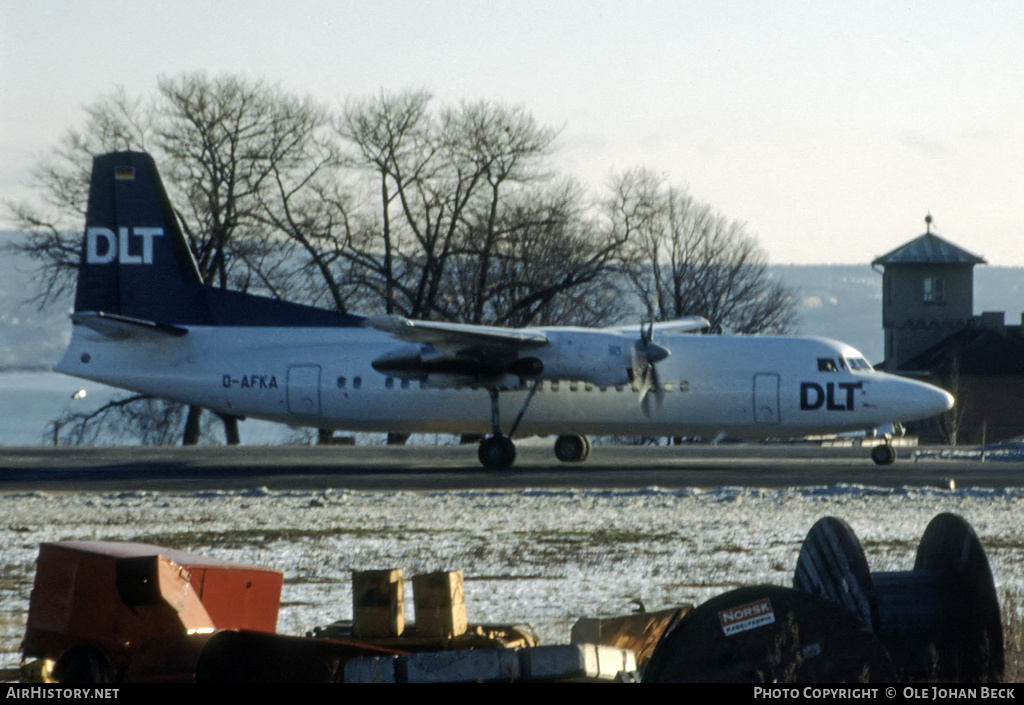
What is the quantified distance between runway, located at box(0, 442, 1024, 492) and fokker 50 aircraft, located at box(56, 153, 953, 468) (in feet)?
3.31

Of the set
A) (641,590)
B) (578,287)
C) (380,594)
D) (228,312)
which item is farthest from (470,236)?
(380,594)

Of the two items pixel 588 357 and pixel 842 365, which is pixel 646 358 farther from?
pixel 842 365

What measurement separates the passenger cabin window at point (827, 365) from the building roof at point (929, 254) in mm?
48557

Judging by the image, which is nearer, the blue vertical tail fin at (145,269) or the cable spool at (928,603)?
the cable spool at (928,603)

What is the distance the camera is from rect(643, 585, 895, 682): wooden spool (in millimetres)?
6656

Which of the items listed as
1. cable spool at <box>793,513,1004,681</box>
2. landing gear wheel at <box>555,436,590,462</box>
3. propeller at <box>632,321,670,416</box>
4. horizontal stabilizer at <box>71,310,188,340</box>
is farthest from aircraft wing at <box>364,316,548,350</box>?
cable spool at <box>793,513,1004,681</box>

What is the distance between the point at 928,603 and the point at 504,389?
1779 cm

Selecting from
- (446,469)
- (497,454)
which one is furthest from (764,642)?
(446,469)

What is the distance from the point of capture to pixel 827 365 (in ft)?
80.6

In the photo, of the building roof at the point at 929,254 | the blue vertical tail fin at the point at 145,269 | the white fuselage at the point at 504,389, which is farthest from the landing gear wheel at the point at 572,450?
the building roof at the point at 929,254

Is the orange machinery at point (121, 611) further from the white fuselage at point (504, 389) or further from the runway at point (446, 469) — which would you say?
the white fuselage at point (504, 389)

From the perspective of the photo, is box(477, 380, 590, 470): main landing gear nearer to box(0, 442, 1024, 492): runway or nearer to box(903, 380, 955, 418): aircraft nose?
box(0, 442, 1024, 492): runway

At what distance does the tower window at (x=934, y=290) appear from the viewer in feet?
231

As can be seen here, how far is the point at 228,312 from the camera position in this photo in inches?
1016
